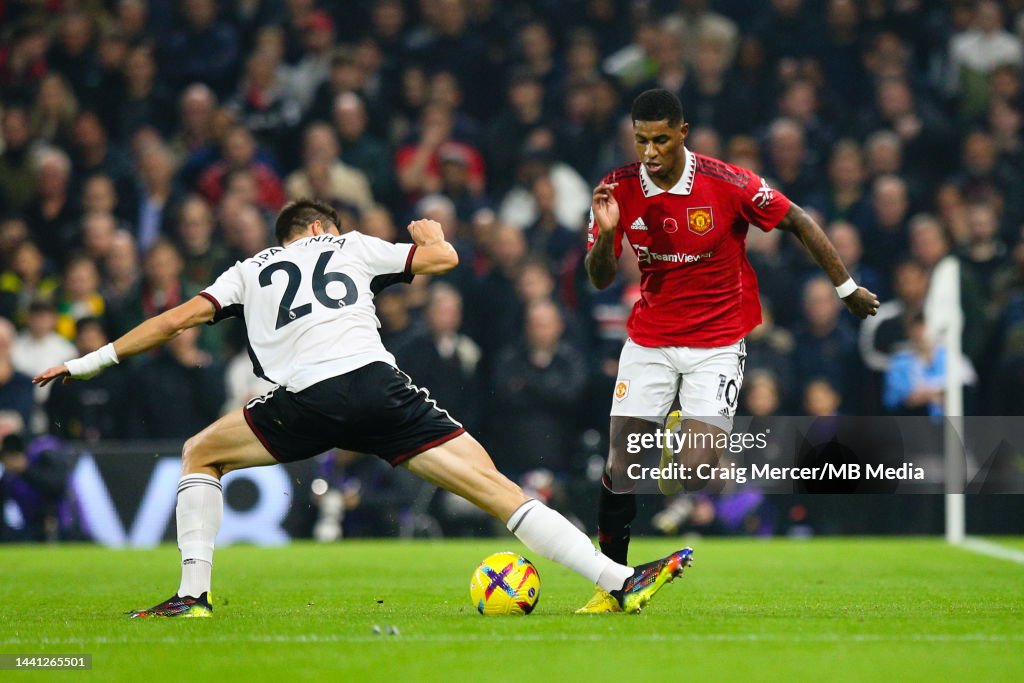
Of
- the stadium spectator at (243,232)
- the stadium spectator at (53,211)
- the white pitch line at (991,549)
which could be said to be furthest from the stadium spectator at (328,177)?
the white pitch line at (991,549)

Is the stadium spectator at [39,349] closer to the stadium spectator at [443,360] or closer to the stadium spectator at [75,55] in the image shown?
the stadium spectator at [443,360]

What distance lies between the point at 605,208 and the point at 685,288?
0.79 m

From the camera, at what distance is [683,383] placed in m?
8.27

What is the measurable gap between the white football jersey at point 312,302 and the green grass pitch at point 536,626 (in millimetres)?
1196

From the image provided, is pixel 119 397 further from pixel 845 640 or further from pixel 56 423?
pixel 845 640

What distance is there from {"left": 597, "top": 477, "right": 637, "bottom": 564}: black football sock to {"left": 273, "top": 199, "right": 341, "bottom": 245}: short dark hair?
6.69 feet

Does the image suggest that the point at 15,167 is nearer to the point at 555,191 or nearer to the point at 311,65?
the point at 311,65

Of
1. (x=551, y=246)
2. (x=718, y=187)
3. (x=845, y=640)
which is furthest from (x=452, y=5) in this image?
(x=845, y=640)

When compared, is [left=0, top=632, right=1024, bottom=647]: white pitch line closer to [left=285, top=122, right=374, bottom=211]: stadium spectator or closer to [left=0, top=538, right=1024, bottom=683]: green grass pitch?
[left=0, top=538, right=1024, bottom=683]: green grass pitch

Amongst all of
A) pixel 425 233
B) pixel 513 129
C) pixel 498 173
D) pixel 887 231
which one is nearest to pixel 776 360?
pixel 887 231

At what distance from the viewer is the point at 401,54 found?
1739 centimetres

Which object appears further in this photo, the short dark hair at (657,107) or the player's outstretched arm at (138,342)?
the short dark hair at (657,107)

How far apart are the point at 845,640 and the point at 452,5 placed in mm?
12132

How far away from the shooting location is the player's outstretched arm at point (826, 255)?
7914 millimetres
